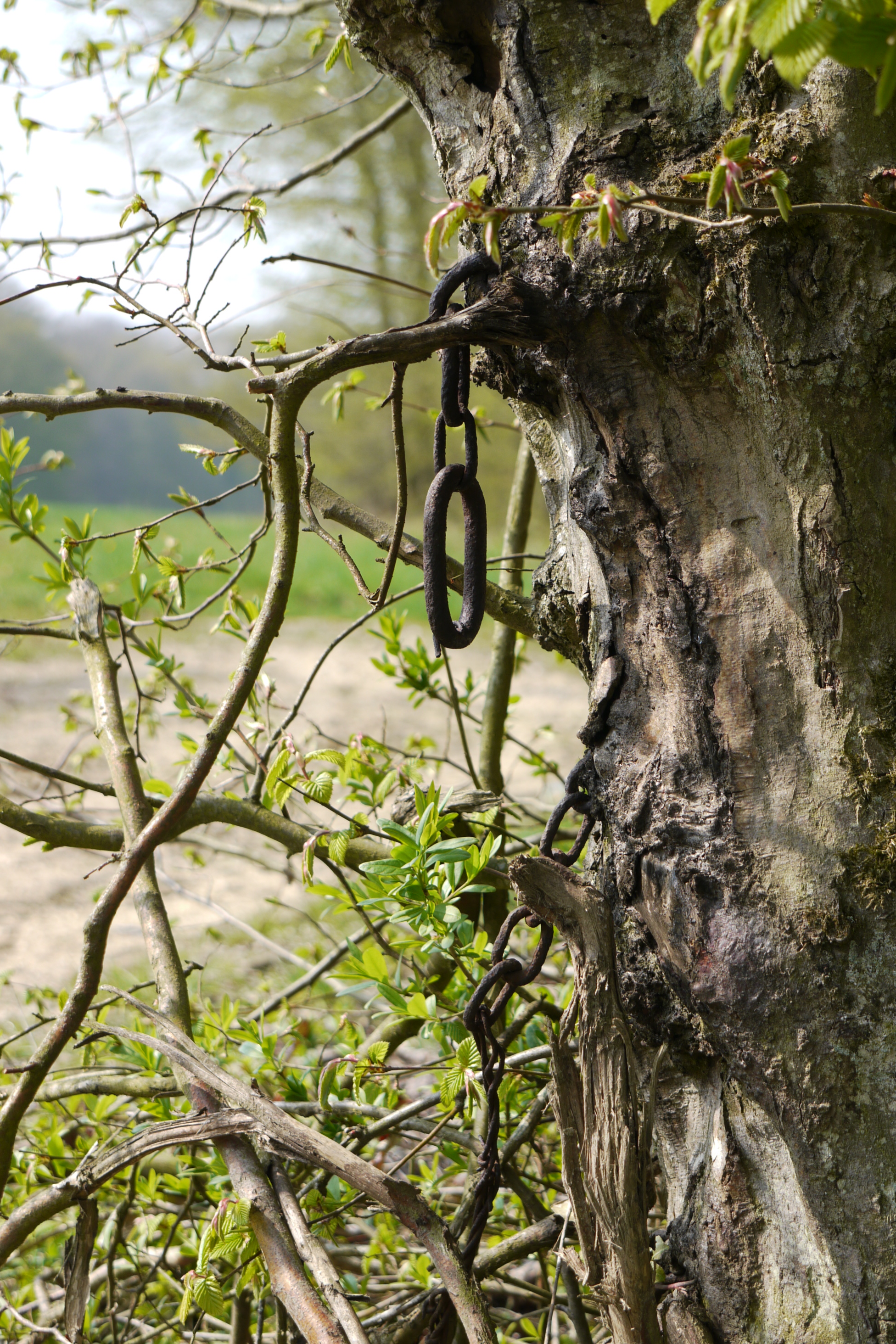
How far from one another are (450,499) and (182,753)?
7.01 meters

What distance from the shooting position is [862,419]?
3.60 feet

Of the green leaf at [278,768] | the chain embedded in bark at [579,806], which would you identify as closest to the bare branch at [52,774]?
the green leaf at [278,768]

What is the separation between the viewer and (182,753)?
7.78m

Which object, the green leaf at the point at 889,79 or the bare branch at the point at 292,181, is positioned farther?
the bare branch at the point at 292,181

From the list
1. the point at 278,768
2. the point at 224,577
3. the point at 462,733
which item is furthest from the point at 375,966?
the point at 224,577

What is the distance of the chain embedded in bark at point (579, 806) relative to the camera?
4.00 feet

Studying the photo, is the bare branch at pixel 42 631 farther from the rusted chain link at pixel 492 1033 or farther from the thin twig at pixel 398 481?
the rusted chain link at pixel 492 1033

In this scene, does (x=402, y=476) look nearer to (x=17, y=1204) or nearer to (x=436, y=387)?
(x=17, y=1204)

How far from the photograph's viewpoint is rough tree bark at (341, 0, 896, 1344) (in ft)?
3.48

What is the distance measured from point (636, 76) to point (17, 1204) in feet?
8.08

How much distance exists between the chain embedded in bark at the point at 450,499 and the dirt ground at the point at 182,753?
3.69ft

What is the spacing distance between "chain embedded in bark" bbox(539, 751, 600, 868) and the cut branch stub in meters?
0.08

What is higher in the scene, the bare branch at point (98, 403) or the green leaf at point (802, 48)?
the bare branch at point (98, 403)

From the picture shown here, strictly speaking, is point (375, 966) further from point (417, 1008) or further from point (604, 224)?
point (604, 224)
